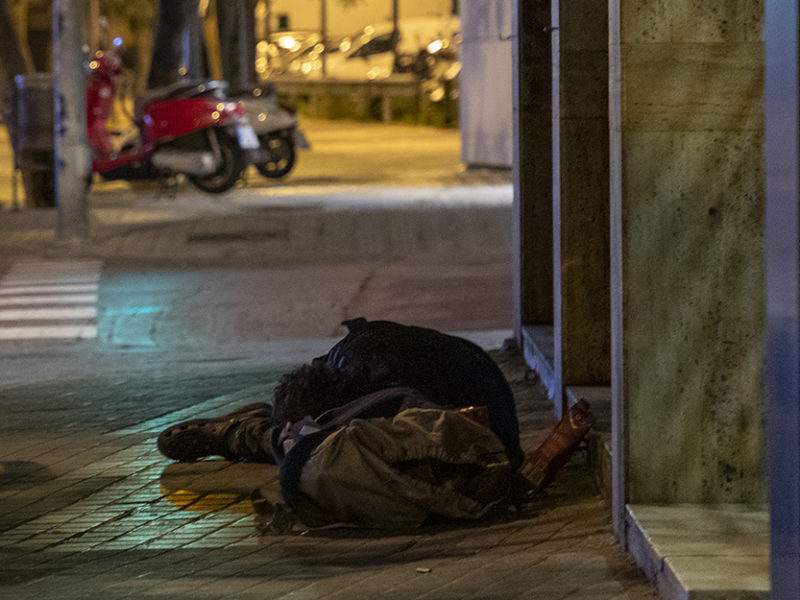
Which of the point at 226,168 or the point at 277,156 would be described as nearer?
the point at 226,168

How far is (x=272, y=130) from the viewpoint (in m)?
19.1

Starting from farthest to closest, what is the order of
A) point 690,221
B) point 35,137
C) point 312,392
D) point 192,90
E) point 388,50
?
point 388,50
point 192,90
point 35,137
point 312,392
point 690,221

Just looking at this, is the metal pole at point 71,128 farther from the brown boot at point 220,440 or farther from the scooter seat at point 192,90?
the brown boot at point 220,440

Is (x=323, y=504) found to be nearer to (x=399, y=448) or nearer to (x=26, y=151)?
(x=399, y=448)

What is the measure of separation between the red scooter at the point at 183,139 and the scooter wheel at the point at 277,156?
4.48 feet

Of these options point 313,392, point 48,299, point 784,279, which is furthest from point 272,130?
point 784,279

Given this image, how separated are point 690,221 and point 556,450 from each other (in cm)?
110

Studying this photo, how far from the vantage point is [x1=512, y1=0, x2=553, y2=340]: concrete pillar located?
26.0ft

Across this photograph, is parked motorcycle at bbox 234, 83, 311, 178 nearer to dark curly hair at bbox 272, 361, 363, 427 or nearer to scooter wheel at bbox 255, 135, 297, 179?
scooter wheel at bbox 255, 135, 297, 179

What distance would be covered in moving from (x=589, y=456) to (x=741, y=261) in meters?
1.26

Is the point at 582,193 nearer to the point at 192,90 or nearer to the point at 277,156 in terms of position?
the point at 192,90

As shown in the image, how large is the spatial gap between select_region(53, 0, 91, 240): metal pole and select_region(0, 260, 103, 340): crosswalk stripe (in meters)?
1.13

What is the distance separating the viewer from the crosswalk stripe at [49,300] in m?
10.3

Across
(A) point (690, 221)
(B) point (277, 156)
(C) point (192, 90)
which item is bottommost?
(B) point (277, 156)
